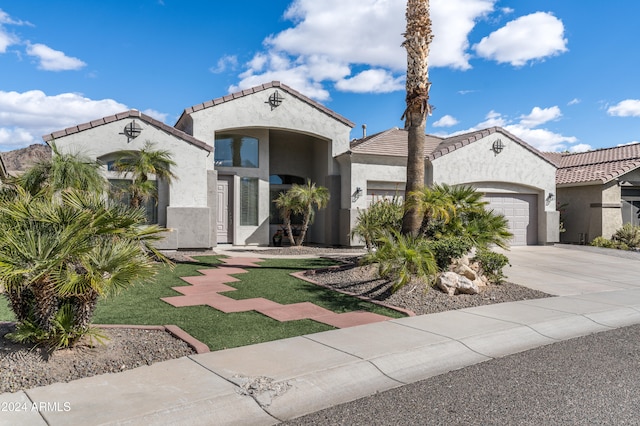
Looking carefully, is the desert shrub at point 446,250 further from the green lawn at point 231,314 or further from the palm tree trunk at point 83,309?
the palm tree trunk at point 83,309

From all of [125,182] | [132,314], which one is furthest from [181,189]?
[132,314]

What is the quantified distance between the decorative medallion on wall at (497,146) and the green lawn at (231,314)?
12.6 m

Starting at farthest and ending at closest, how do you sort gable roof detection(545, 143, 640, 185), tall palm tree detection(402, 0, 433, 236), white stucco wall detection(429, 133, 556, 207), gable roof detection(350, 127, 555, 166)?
1. gable roof detection(545, 143, 640, 185)
2. white stucco wall detection(429, 133, 556, 207)
3. gable roof detection(350, 127, 555, 166)
4. tall palm tree detection(402, 0, 433, 236)

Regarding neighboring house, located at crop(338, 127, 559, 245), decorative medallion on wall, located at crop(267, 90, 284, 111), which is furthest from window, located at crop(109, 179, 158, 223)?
neighboring house, located at crop(338, 127, 559, 245)

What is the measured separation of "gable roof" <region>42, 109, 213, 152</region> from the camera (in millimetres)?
14828

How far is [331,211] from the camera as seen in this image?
19.6 metres

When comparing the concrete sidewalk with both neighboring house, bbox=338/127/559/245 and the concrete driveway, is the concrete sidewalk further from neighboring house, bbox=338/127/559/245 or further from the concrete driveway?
neighboring house, bbox=338/127/559/245

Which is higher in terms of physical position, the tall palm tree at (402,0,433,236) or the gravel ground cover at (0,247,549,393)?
the tall palm tree at (402,0,433,236)

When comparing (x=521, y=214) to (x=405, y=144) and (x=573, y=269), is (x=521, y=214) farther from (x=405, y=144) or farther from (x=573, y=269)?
(x=573, y=269)

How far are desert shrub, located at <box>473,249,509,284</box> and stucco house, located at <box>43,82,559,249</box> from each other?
7663 millimetres

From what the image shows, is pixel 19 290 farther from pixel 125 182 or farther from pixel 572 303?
pixel 125 182

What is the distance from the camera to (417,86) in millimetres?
11961

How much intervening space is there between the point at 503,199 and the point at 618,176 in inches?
196

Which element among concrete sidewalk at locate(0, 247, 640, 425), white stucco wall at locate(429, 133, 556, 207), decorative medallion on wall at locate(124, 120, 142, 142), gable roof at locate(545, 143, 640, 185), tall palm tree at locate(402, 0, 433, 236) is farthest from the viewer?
gable roof at locate(545, 143, 640, 185)
